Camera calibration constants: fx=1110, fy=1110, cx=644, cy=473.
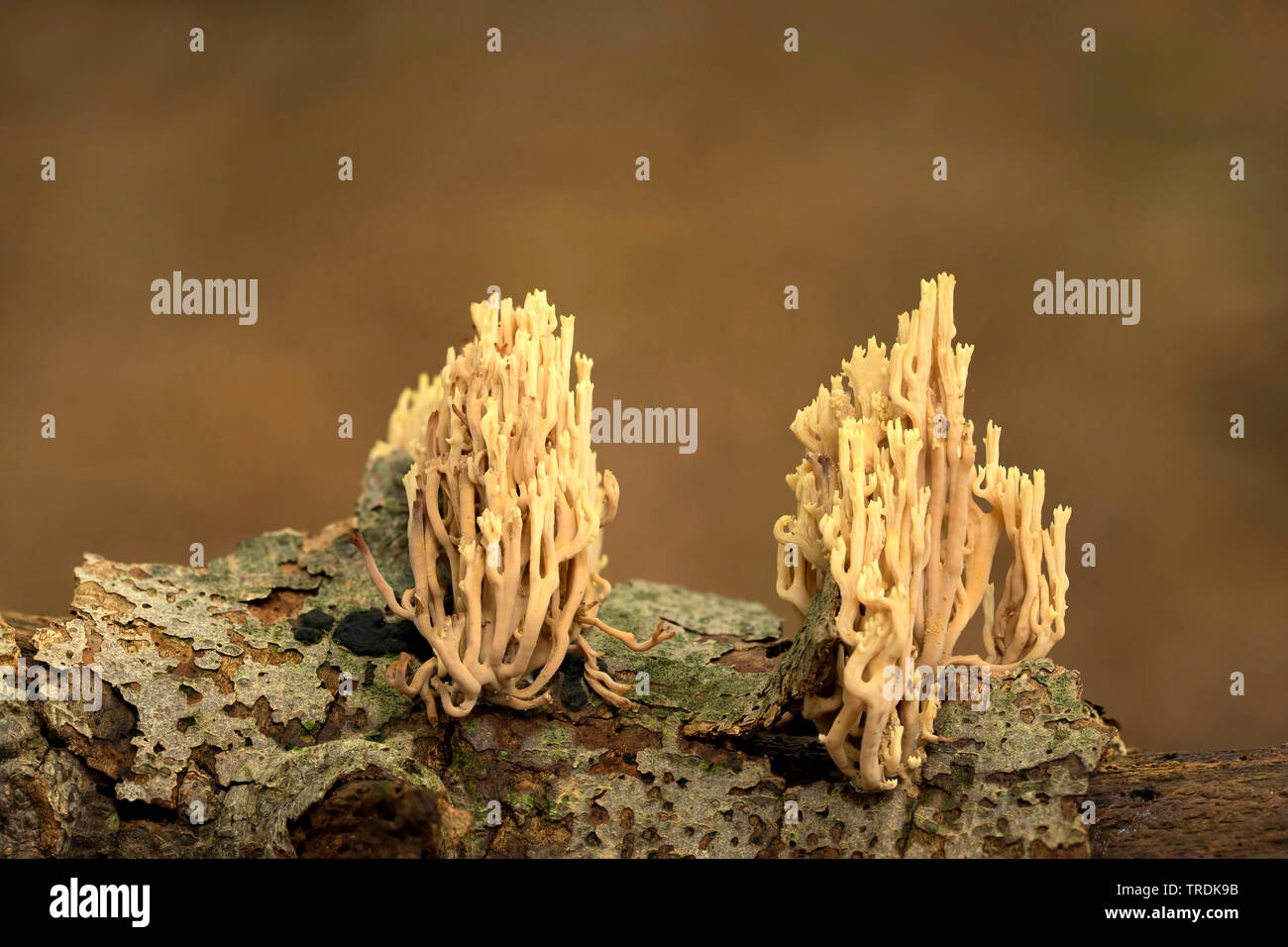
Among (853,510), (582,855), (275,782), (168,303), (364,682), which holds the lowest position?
(582,855)

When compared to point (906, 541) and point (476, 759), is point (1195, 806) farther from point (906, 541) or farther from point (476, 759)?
point (476, 759)

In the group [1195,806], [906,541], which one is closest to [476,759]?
[906,541]

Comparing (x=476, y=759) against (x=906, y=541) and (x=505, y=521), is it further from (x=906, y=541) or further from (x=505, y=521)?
(x=906, y=541)

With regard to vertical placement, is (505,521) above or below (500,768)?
above

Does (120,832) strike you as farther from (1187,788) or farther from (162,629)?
(1187,788)

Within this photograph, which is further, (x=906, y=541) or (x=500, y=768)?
(x=500, y=768)

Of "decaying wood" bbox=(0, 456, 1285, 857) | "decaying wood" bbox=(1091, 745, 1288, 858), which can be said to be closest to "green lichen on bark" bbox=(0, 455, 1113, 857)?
"decaying wood" bbox=(0, 456, 1285, 857)

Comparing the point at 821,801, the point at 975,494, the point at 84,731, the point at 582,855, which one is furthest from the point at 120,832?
the point at 975,494
